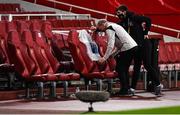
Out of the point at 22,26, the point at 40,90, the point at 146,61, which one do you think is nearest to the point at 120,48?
the point at 146,61

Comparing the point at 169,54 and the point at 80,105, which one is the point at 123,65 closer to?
the point at 80,105

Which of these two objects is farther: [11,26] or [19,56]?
[11,26]

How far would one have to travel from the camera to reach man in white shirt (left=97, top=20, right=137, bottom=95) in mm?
11477

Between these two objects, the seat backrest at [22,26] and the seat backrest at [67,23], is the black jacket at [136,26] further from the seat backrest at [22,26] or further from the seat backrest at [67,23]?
the seat backrest at [67,23]

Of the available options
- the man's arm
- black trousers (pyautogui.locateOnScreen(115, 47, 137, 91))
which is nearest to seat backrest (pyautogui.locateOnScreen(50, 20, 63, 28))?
the man's arm

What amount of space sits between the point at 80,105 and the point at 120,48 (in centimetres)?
185

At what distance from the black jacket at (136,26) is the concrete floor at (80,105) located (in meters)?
1.06

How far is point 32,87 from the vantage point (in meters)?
12.4

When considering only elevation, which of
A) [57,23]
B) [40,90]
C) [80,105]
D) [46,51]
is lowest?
[80,105]

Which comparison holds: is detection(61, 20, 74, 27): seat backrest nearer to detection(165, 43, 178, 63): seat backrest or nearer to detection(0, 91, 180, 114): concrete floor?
detection(165, 43, 178, 63): seat backrest

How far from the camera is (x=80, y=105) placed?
10320mm

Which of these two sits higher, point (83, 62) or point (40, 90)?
point (83, 62)

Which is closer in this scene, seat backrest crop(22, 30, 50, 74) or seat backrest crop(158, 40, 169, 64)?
seat backrest crop(22, 30, 50, 74)

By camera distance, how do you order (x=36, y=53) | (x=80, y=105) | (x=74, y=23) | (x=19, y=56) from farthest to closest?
1. (x=74, y=23)
2. (x=36, y=53)
3. (x=19, y=56)
4. (x=80, y=105)
